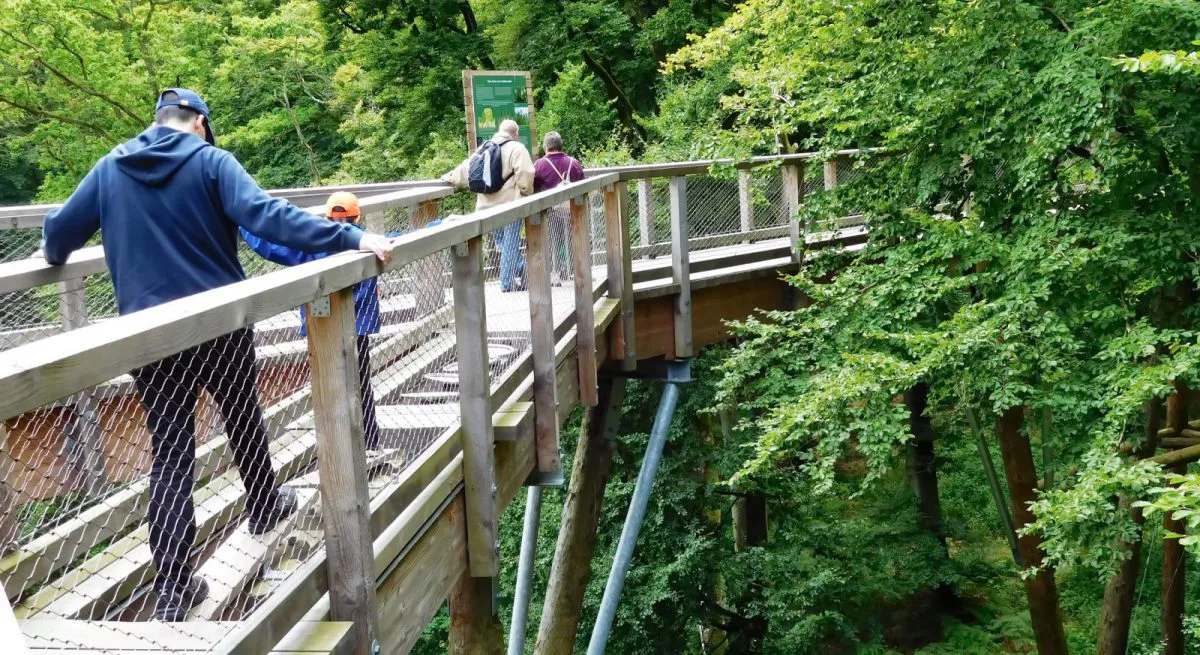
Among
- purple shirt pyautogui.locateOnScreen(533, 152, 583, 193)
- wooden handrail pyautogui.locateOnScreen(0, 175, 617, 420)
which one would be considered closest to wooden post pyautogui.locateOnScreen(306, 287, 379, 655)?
wooden handrail pyautogui.locateOnScreen(0, 175, 617, 420)

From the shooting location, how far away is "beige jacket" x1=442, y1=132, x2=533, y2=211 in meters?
7.93

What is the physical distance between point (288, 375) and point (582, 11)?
18.2 metres

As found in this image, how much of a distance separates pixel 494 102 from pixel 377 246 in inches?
367

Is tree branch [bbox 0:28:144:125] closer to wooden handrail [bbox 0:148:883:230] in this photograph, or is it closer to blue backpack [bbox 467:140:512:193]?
wooden handrail [bbox 0:148:883:230]

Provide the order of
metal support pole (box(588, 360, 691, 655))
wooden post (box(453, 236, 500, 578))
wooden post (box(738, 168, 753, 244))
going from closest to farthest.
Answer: wooden post (box(453, 236, 500, 578))
metal support pole (box(588, 360, 691, 655))
wooden post (box(738, 168, 753, 244))

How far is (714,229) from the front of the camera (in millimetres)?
10922

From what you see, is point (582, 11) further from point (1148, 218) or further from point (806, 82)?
point (1148, 218)

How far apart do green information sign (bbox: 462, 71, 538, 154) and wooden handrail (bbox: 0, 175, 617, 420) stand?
8.92 meters

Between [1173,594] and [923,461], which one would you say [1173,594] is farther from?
[923,461]

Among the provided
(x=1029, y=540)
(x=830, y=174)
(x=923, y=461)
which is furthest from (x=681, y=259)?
(x=923, y=461)

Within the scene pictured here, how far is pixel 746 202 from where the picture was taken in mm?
11086

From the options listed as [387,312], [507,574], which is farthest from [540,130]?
[387,312]

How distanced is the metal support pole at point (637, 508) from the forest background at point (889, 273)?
0.52 meters

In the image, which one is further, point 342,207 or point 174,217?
point 342,207
